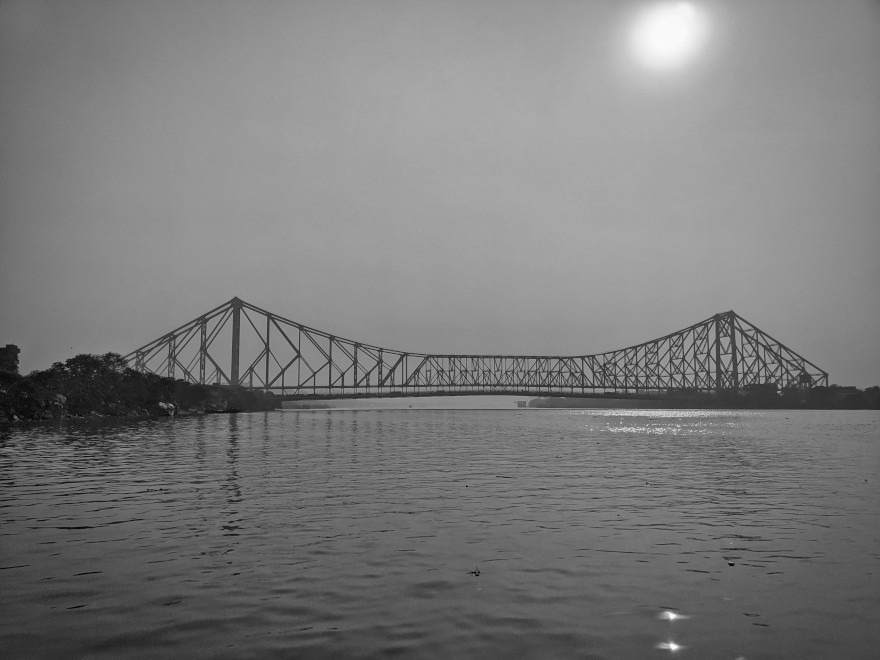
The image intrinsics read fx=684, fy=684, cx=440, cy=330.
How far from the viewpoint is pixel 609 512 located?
1756cm

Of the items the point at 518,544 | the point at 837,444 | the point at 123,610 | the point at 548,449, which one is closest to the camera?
the point at 123,610

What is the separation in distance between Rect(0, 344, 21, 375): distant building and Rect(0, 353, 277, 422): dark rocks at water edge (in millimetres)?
3337

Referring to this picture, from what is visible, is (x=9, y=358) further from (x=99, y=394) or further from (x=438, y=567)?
(x=438, y=567)

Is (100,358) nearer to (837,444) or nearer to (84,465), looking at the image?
(84,465)

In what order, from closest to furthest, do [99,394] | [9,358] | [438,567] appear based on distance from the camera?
[438,567] < [9,358] < [99,394]

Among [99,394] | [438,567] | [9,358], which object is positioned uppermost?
[9,358]

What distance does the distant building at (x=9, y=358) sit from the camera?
95.3 meters

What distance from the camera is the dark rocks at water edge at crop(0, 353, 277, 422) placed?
82750 mm

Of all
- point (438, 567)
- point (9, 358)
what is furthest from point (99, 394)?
point (438, 567)

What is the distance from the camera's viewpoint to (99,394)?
10319 centimetres

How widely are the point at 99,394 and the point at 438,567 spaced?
10526 cm

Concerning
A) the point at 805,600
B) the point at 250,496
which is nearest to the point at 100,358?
the point at 250,496

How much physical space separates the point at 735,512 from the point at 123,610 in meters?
14.7

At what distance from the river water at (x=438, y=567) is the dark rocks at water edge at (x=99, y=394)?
67.2 meters
